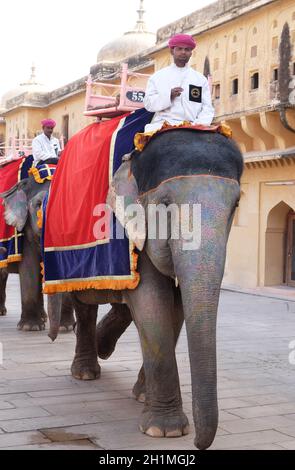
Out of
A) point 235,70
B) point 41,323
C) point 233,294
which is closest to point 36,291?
point 41,323

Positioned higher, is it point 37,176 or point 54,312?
point 37,176

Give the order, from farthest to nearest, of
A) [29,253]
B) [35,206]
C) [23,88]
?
[23,88] → [29,253] → [35,206]

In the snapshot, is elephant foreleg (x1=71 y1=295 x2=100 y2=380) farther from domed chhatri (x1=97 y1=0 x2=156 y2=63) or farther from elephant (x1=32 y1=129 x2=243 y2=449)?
domed chhatri (x1=97 y1=0 x2=156 y2=63)

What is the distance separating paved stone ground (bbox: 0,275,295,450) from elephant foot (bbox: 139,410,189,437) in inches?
2.1

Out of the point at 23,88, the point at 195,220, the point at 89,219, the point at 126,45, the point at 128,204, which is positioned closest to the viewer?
the point at 195,220

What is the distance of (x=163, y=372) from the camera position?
453cm

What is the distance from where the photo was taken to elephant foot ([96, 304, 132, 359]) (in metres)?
6.25

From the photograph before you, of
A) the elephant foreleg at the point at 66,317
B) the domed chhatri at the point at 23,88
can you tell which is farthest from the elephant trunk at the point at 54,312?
the domed chhatri at the point at 23,88

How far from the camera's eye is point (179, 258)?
4152 mm

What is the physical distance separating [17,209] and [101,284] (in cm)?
373

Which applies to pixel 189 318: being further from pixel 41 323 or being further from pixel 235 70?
pixel 235 70

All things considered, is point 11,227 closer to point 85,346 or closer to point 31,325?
point 31,325

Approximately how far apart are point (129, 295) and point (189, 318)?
840 millimetres

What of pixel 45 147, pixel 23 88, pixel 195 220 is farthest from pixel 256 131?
pixel 23 88
